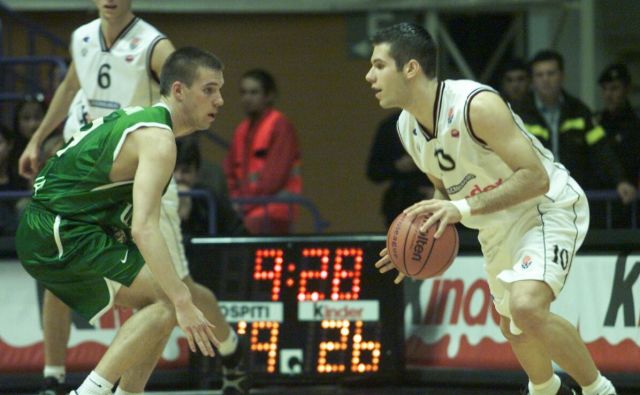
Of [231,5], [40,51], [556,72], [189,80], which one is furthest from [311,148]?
[189,80]

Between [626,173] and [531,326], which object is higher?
[626,173]

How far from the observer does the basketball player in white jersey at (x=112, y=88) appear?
7840 mm

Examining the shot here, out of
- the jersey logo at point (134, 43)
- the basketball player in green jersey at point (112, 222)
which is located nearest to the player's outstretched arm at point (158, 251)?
the basketball player in green jersey at point (112, 222)

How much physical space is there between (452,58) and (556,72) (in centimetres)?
296

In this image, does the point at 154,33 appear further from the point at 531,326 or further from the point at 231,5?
the point at 231,5

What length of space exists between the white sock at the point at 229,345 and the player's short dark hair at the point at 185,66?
1976 mm

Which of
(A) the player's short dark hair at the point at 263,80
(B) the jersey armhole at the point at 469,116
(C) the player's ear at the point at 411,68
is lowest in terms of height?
(B) the jersey armhole at the point at 469,116

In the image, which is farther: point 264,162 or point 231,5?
point 231,5

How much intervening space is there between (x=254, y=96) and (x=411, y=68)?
12.4ft

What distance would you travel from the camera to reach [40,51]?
12.9 metres

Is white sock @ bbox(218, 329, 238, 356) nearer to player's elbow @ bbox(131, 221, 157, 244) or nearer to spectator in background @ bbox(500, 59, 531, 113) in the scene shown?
player's elbow @ bbox(131, 221, 157, 244)

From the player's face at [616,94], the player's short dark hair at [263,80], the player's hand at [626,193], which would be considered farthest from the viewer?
the player's short dark hair at [263,80]

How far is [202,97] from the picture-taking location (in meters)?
6.53

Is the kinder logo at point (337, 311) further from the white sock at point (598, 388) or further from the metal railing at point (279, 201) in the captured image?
the white sock at point (598, 388)
